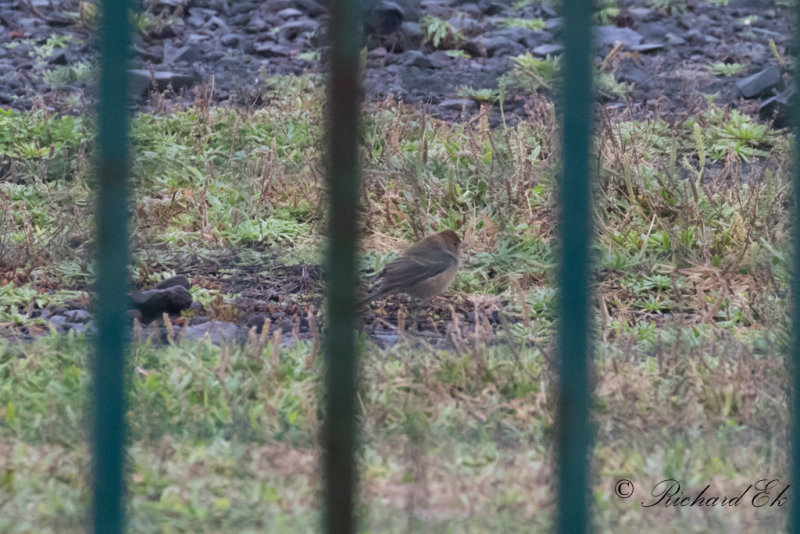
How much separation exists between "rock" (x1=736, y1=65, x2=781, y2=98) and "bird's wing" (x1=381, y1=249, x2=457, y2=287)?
339cm

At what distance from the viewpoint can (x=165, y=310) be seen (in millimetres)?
3895

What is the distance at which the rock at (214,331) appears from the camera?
3.55 m

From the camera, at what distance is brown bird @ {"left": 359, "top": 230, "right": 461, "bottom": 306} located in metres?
4.02

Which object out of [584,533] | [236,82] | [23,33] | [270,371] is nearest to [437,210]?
[270,371]

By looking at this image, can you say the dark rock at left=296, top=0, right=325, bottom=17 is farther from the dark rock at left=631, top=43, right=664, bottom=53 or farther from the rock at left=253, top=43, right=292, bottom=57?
the dark rock at left=631, top=43, right=664, bottom=53

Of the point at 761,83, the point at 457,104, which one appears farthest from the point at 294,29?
the point at 761,83

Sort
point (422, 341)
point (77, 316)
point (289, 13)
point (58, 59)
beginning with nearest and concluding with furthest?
point (422, 341) < point (77, 316) < point (58, 59) < point (289, 13)

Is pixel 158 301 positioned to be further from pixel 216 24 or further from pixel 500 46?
pixel 216 24

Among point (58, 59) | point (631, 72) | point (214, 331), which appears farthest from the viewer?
point (58, 59)

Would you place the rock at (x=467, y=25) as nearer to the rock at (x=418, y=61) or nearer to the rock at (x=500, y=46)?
the rock at (x=500, y=46)

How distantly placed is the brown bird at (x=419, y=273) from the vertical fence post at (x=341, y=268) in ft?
8.90

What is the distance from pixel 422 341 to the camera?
10.8 ft

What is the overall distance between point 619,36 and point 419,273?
15.4 feet

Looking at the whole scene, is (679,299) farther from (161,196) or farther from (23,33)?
(23,33)
